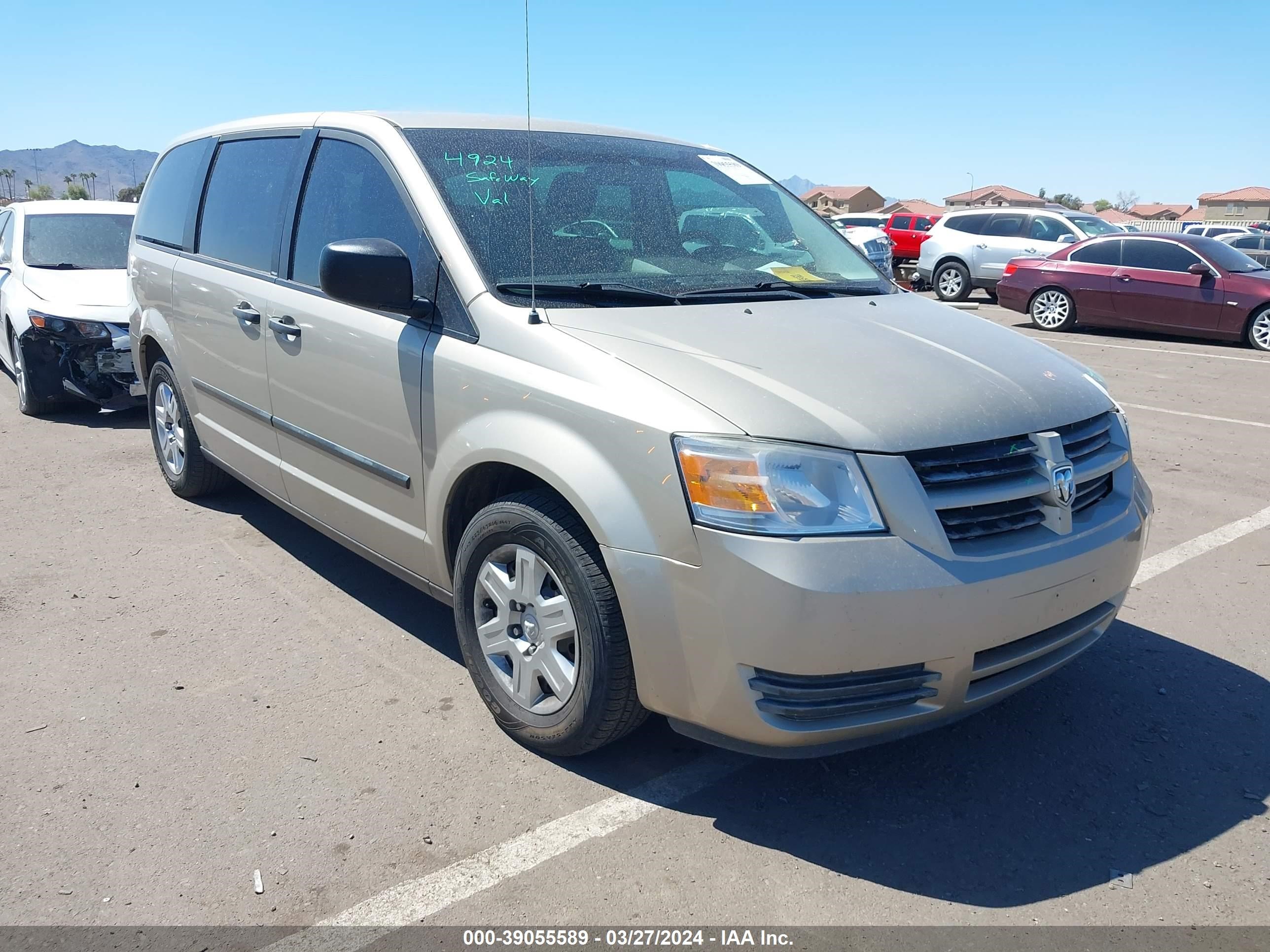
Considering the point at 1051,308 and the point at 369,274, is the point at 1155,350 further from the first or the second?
the point at 369,274

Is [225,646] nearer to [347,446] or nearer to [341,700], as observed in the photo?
[341,700]

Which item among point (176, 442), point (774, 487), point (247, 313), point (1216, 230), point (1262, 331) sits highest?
point (1216, 230)

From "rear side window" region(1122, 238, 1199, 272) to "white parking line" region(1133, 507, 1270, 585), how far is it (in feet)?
28.8

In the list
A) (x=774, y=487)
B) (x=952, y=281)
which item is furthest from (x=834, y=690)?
(x=952, y=281)

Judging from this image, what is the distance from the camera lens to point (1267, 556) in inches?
193

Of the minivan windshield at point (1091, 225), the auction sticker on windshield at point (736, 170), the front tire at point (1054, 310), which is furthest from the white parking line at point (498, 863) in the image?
the minivan windshield at point (1091, 225)

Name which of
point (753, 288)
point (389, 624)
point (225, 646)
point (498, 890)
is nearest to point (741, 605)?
point (498, 890)

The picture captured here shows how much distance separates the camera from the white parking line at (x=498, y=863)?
235 centimetres

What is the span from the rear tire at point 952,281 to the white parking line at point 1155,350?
463 centimetres

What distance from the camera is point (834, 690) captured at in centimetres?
251

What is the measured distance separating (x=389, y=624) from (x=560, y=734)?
4.51 ft

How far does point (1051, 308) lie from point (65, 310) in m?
12.5

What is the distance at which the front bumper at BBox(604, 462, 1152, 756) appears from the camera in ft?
7.91

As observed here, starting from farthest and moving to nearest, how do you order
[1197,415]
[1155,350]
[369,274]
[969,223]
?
[969,223]
[1155,350]
[1197,415]
[369,274]
